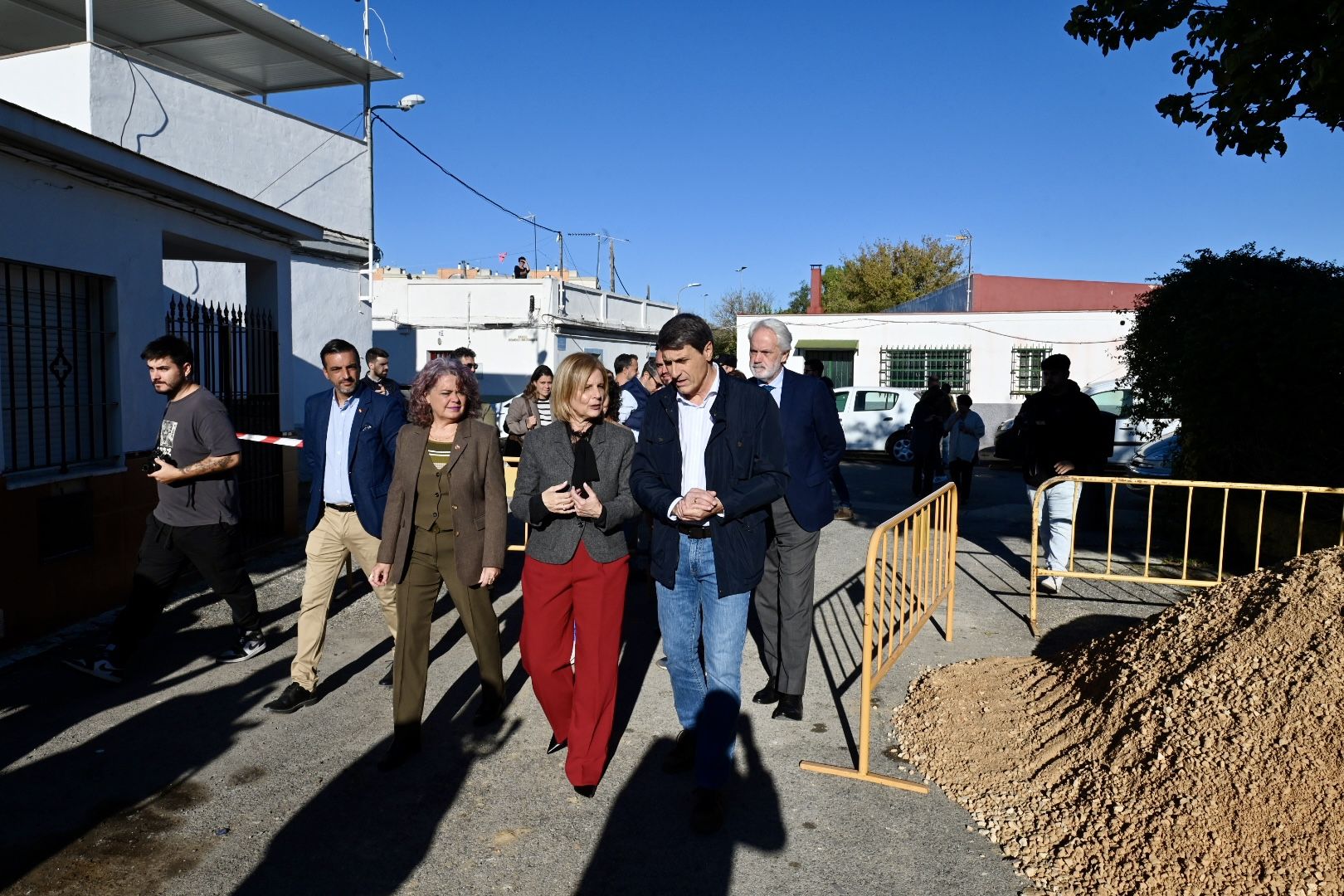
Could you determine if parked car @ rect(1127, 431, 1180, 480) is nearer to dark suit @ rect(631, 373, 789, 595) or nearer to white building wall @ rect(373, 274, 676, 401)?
dark suit @ rect(631, 373, 789, 595)

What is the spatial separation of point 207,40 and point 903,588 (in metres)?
14.0

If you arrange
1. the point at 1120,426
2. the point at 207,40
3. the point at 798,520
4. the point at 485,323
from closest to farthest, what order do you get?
the point at 798,520
the point at 207,40
the point at 1120,426
the point at 485,323

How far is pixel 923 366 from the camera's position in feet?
84.9

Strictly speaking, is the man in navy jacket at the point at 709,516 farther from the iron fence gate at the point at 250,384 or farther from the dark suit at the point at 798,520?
the iron fence gate at the point at 250,384

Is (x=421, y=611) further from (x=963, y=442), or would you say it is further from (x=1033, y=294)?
(x=1033, y=294)

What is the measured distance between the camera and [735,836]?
A: 368cm

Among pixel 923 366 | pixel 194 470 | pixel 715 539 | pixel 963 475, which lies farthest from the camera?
pixel 923 366

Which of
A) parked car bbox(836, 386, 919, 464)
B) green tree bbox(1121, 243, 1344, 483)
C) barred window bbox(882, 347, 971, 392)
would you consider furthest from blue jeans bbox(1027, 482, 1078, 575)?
barred window bbox(882, 347, 971, 392)

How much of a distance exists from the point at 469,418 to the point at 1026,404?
4.88 meters

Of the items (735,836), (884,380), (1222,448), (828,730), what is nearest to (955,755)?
(828,730)

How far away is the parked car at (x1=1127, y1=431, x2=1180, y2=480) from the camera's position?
45.4 feet

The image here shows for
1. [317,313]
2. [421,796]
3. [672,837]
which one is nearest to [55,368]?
[421,796]

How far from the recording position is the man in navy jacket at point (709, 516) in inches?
147

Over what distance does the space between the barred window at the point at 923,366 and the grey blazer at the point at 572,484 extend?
2232cm
